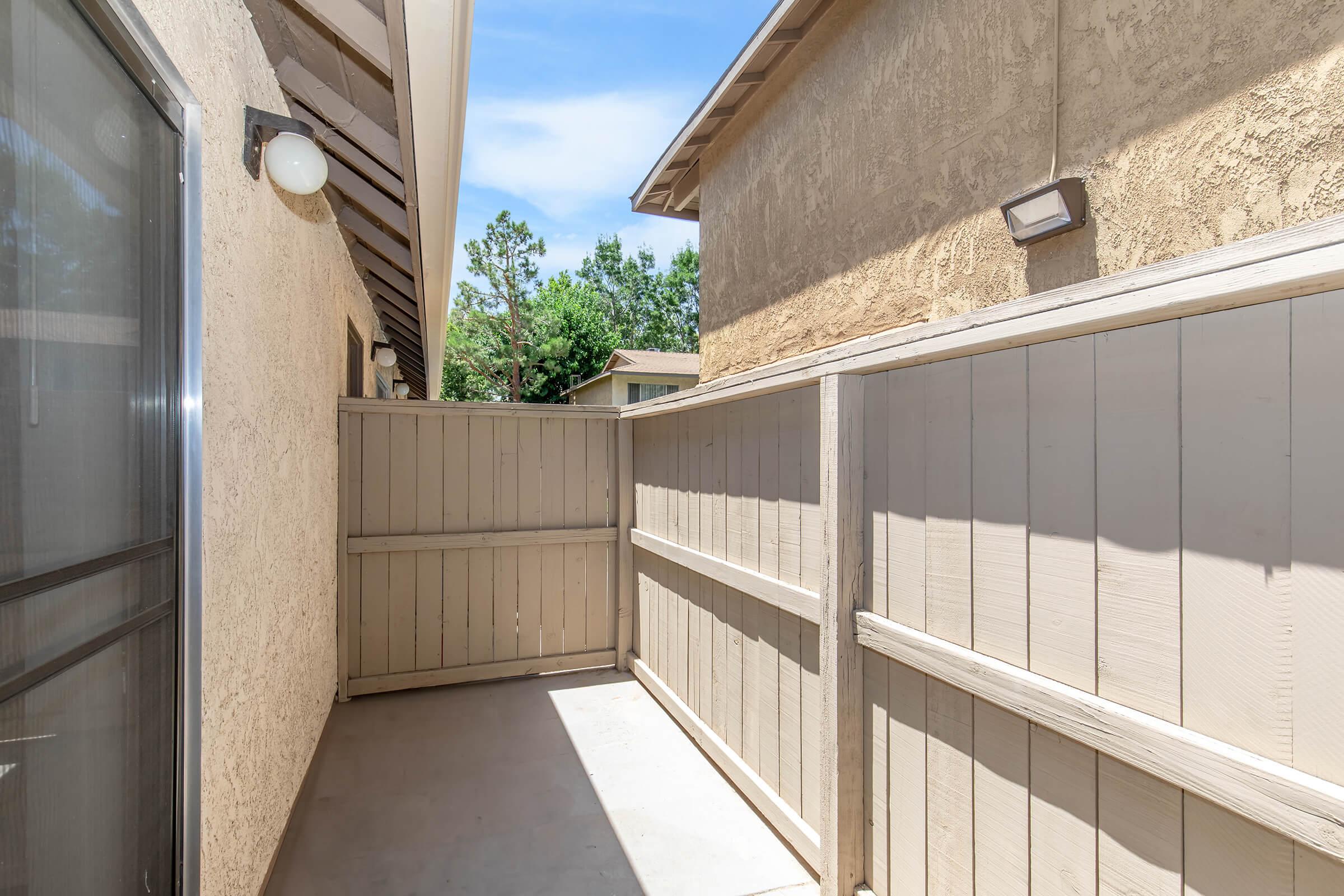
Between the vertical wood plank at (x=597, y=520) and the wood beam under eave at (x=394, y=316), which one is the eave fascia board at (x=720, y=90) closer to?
the vertical wood plank at (x=597, y=520)

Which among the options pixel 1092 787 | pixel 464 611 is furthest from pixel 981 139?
pixel 464 611

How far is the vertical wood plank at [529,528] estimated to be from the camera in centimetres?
449

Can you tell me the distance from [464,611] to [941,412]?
3.48m

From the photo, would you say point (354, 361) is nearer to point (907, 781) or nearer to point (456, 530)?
point (456, 530)

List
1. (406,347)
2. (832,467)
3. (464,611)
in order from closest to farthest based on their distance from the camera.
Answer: (832,467), (464,611), (406,347)

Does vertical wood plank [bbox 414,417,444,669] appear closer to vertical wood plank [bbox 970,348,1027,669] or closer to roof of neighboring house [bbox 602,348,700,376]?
vertical wood plank [bbox 970,348,1027,669]

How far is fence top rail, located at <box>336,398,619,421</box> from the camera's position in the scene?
409 centimetres

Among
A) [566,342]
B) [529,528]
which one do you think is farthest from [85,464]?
[566,342]

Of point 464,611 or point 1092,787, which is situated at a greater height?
point 1092,787

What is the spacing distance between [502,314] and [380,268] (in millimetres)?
18242

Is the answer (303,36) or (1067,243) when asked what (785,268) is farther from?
(303,36)

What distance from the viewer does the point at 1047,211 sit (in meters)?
1.96

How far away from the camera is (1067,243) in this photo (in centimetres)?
195

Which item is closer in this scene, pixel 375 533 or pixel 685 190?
pixel 375 533
